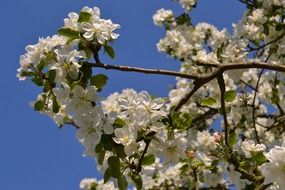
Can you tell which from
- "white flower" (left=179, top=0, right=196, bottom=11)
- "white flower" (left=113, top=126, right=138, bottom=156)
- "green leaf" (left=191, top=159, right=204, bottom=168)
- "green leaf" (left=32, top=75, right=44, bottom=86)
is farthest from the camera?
"white flower" (left=179, top=0, right=196, bottom=11)

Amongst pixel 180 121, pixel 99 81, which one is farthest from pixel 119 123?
pixel 180 121

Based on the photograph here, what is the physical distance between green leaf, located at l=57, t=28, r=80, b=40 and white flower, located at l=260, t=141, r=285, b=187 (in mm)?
986

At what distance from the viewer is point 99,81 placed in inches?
92.2

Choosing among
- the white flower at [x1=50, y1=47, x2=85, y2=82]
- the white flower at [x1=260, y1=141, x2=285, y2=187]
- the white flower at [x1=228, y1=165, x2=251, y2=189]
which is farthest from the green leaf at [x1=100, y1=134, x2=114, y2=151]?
the white flower at [x1=228, y1=165, x2=251, y2=189]

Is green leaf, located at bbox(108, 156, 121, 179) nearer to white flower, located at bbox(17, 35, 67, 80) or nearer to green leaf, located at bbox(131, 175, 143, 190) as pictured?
green leaf, located at bbox(131, 175, 143, 190)

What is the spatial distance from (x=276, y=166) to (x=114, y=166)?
2.25 feet

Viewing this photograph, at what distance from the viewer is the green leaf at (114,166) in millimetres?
2254

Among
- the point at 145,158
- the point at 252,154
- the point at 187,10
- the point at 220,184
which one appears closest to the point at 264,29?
the point at 187,10

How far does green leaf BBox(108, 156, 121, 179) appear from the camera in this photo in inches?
88.7

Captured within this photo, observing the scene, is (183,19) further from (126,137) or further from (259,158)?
(126,137)

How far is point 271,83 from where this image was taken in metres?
6.93

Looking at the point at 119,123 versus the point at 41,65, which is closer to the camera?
the point at 119,123

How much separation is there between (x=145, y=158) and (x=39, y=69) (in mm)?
565

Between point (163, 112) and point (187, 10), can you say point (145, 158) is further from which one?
point (187, 10)
